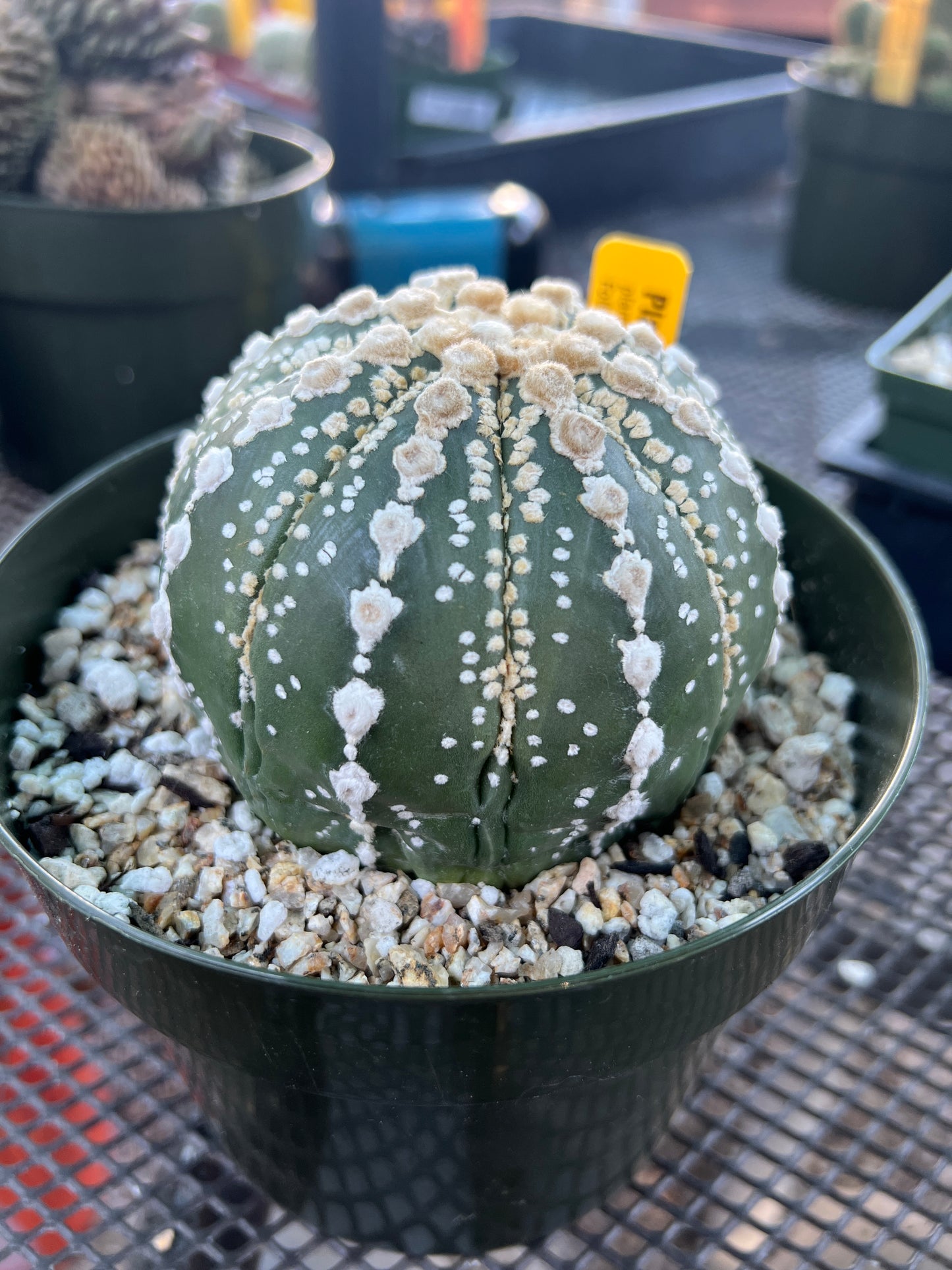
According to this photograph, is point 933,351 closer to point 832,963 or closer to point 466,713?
point 832,963

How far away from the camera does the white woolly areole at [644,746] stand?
0.66 meters

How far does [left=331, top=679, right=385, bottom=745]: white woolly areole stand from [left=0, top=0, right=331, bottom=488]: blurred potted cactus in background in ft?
2.68

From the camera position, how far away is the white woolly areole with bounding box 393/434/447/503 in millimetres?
634

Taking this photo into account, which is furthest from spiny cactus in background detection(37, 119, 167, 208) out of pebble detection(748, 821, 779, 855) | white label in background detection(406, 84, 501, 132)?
white label in background detection(406, 84, 501, 132)

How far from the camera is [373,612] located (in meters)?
0.62

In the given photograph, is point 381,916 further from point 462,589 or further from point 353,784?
point 462,589

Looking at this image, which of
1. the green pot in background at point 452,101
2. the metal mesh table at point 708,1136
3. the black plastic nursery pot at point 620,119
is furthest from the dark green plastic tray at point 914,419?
the green pot in background at point 452,101

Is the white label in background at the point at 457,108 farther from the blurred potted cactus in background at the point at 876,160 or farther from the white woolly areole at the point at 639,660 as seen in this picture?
the white woolly areole at the point at 639,660

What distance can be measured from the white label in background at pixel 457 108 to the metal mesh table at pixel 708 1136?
2.03m

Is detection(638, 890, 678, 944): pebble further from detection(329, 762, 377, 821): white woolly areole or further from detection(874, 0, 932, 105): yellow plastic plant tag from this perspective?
detection(874, 0, 932, 105): yellow plastic plant tag

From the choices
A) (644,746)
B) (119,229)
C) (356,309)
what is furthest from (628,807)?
(119,229)

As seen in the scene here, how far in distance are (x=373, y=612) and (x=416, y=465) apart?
0.09 metres

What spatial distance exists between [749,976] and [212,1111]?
0.38 metres

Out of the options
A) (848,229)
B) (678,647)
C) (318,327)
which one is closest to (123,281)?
(318,327)
